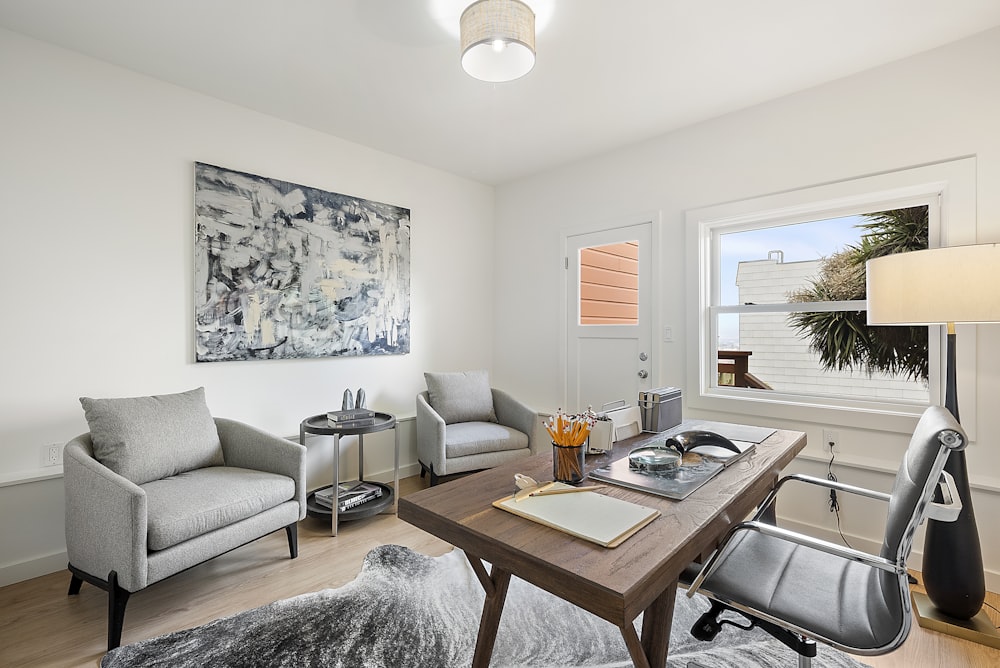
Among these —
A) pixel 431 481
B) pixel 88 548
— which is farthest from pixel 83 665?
pixel 431 481

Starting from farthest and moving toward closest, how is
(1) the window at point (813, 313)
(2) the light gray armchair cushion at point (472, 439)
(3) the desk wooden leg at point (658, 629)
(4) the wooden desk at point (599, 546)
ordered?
(2) the light gray armchair cushion at point (472, 439)
(1) the window at point (813, 313)
(3) the desk wooden leg at point (658, 629)
(4) the wooden desk at point (599, 546)

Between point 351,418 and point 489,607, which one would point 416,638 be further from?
point 351,418

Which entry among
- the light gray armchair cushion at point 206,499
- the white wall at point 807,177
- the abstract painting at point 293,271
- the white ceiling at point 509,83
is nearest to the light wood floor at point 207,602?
the light gray armchair cushion at point 206,499

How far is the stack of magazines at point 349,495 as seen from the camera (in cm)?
291

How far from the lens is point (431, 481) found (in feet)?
11.1

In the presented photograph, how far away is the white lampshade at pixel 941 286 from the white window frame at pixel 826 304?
2.27 feet

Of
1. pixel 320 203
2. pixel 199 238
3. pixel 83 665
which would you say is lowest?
pixel 83 665

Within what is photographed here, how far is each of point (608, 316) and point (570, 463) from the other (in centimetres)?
238

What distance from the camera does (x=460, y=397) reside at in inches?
144

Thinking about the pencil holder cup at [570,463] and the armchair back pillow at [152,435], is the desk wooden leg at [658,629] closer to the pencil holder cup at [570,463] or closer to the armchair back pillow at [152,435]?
the pencil holder cup at [570,463]

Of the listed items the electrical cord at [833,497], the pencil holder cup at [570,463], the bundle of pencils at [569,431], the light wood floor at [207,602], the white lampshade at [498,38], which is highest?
the white lampshade at [498,38]

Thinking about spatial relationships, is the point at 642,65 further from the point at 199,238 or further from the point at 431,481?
the point at 431,481

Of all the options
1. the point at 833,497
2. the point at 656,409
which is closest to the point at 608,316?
the point at 656,409

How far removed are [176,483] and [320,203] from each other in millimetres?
1933
